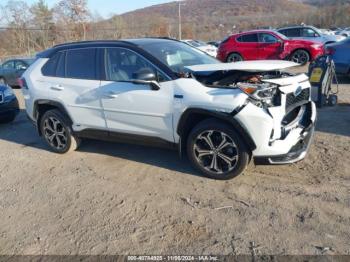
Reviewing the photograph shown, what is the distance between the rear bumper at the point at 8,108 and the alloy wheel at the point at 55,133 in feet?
8.03

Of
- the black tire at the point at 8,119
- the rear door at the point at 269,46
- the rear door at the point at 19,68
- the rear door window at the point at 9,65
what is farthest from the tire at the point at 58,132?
the rear door at the point at 269,46

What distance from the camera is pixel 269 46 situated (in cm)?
1436

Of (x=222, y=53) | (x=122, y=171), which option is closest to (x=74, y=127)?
(x=122, y=171)

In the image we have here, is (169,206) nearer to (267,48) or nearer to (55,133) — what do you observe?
(55,133)

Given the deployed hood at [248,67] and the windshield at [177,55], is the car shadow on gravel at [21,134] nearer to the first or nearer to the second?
the windshield at [177,55]

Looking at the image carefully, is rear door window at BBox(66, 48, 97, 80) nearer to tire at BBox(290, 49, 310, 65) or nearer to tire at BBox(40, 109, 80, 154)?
tire at BBox(40, 109, 80, 154)

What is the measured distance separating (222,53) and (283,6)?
126953 millimetres

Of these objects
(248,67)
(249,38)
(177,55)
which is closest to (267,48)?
(249,38)

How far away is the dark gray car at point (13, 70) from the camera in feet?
46.6

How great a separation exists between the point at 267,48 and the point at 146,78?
11480 millimetres

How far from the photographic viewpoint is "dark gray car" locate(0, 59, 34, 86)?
46.6 feet

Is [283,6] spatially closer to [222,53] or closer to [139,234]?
[222,53]

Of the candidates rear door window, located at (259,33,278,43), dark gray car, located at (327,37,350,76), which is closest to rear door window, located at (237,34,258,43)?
rear door window, located at (259,33,278,43)

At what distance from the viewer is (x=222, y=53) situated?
15.5 meters
